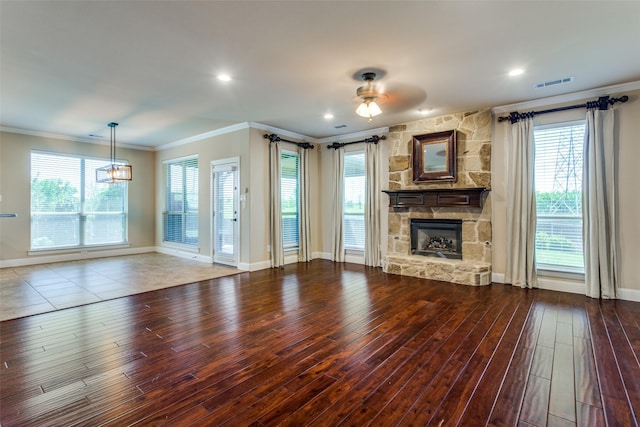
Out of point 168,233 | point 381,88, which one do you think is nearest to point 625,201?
point 381,88

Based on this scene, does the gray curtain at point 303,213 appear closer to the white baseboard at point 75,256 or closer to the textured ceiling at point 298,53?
the textured ceiling at point 298,53

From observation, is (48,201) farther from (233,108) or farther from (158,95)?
(233,108)

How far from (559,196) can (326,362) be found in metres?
4.11

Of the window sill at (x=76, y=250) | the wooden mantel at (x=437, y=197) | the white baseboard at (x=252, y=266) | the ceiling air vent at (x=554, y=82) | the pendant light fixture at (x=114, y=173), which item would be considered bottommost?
the white baseboard at (x=252, y=266)

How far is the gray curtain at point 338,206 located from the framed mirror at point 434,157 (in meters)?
1.69

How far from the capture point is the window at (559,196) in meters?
4.31

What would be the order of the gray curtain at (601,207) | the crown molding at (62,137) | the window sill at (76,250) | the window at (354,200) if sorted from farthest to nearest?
the window at (354,200) → the window sill at (76,250) → the crown molding at (62,137) → the gray curtain at (601,207)

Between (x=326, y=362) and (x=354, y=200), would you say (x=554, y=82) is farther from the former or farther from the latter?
(x=326, y=362)

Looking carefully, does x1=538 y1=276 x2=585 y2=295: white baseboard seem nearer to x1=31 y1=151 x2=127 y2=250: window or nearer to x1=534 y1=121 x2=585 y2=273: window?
x1=534 y1=121 x2=585 y2=273: window

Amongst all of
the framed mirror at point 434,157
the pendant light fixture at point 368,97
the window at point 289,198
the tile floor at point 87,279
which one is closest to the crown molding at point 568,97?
the framed mirror at point 434,157

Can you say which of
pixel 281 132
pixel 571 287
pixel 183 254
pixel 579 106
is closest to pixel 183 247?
pixel 183 254

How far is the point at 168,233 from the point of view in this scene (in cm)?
789

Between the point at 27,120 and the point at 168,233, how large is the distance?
11.3 feet

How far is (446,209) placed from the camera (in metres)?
5.30
